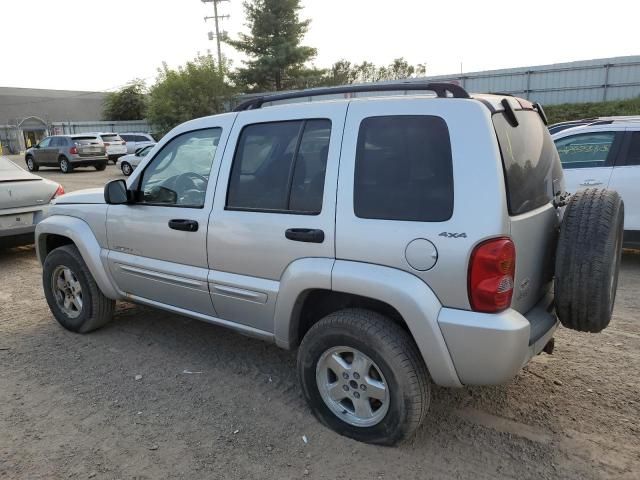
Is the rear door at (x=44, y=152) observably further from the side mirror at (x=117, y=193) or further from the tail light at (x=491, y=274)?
the tail light at (x=491, y=274)

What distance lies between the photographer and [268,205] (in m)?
3.13

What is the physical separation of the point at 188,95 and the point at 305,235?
34555mm

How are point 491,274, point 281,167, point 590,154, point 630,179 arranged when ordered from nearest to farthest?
point 491,274, point 281,167, point 630,179, point 590,154

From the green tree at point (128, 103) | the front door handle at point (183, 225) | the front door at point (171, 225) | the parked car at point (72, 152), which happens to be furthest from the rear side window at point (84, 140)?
the green tree at point (128, 103)

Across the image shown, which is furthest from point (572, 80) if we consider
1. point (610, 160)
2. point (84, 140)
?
point (84, 140)

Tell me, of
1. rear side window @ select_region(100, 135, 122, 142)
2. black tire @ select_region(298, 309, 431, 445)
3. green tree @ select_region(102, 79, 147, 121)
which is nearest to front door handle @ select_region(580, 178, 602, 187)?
black tire @ select_region(298, 309, 431, 445)

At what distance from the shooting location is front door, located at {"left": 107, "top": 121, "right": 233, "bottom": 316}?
347 cm

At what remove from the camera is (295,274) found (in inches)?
114

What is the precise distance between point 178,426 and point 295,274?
1198 mm

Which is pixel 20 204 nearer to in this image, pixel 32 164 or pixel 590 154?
pixel 590 154

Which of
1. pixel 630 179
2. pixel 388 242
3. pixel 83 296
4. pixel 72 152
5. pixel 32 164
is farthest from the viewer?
pixel 32 164

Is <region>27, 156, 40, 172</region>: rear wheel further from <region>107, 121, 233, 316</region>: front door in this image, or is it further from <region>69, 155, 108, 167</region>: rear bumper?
<region>107, 121, 233, 316</region>: front door

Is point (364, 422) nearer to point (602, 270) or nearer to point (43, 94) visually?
point (602, 270)

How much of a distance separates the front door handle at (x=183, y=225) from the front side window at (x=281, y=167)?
0.31 m
